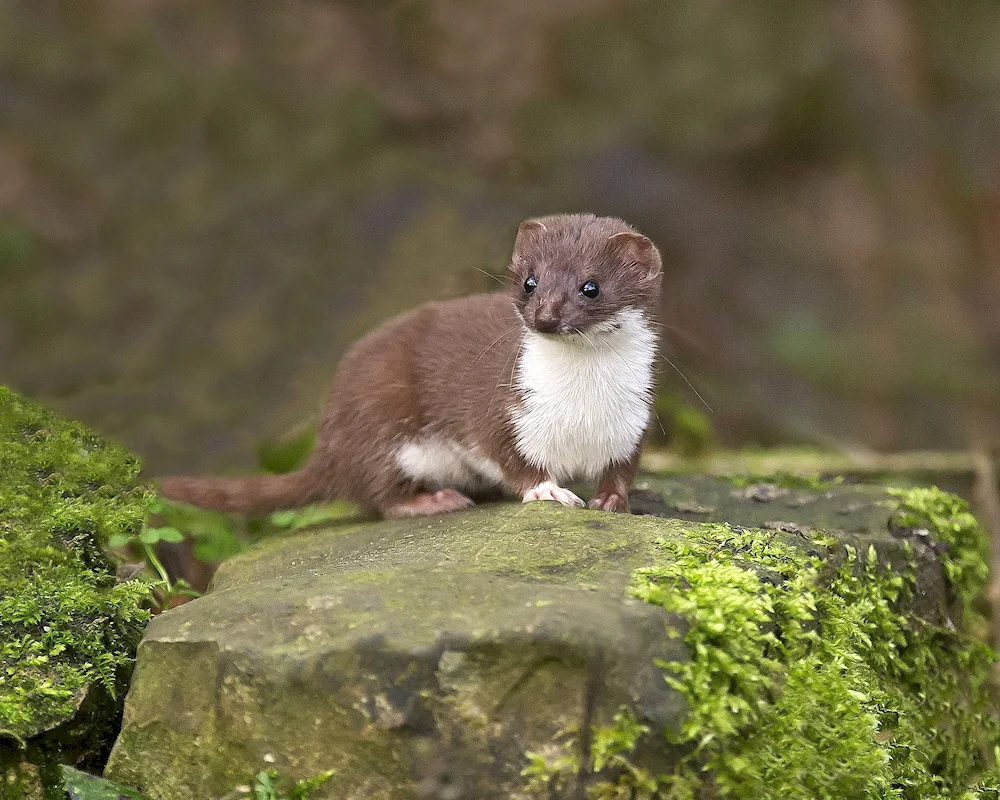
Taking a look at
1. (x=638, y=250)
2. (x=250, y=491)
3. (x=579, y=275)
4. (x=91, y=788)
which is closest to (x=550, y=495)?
(x=579, y=275)

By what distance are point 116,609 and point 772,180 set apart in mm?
5711

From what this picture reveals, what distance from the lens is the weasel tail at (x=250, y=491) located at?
3.77m

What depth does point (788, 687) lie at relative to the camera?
2410 mm

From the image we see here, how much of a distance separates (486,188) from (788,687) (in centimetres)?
457

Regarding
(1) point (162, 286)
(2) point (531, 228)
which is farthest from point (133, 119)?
(2) point (531, 228)

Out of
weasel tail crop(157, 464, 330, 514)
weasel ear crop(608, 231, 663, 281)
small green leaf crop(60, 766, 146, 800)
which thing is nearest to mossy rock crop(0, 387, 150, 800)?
small green leaf crop(60, 766, 146, 800)

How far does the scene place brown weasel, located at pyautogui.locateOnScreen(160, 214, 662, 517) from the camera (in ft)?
10.7

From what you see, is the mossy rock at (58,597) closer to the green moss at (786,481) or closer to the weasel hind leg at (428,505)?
the weasel hind leg at (428,505)

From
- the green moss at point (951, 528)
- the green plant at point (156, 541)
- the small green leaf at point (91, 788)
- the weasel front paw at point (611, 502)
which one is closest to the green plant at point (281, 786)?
the small green leaf at point (91, 788)

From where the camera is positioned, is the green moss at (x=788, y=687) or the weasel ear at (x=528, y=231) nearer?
the green moss at (x=788, y=687)

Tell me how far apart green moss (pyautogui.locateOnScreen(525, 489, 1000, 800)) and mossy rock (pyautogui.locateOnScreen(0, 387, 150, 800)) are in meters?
1.10

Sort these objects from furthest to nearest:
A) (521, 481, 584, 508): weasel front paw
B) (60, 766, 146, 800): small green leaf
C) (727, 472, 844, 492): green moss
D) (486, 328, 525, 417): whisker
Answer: (727, 472, 844, 492): green moss < (486, 328, 525, 417): whisker < (521, 481, 584, 508): weasel front paw < (60, 766, 146, 800): small green leaf

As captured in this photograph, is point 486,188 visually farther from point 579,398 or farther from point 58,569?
point 58,569

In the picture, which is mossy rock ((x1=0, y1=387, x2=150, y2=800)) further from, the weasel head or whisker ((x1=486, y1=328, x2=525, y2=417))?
the weasel head
